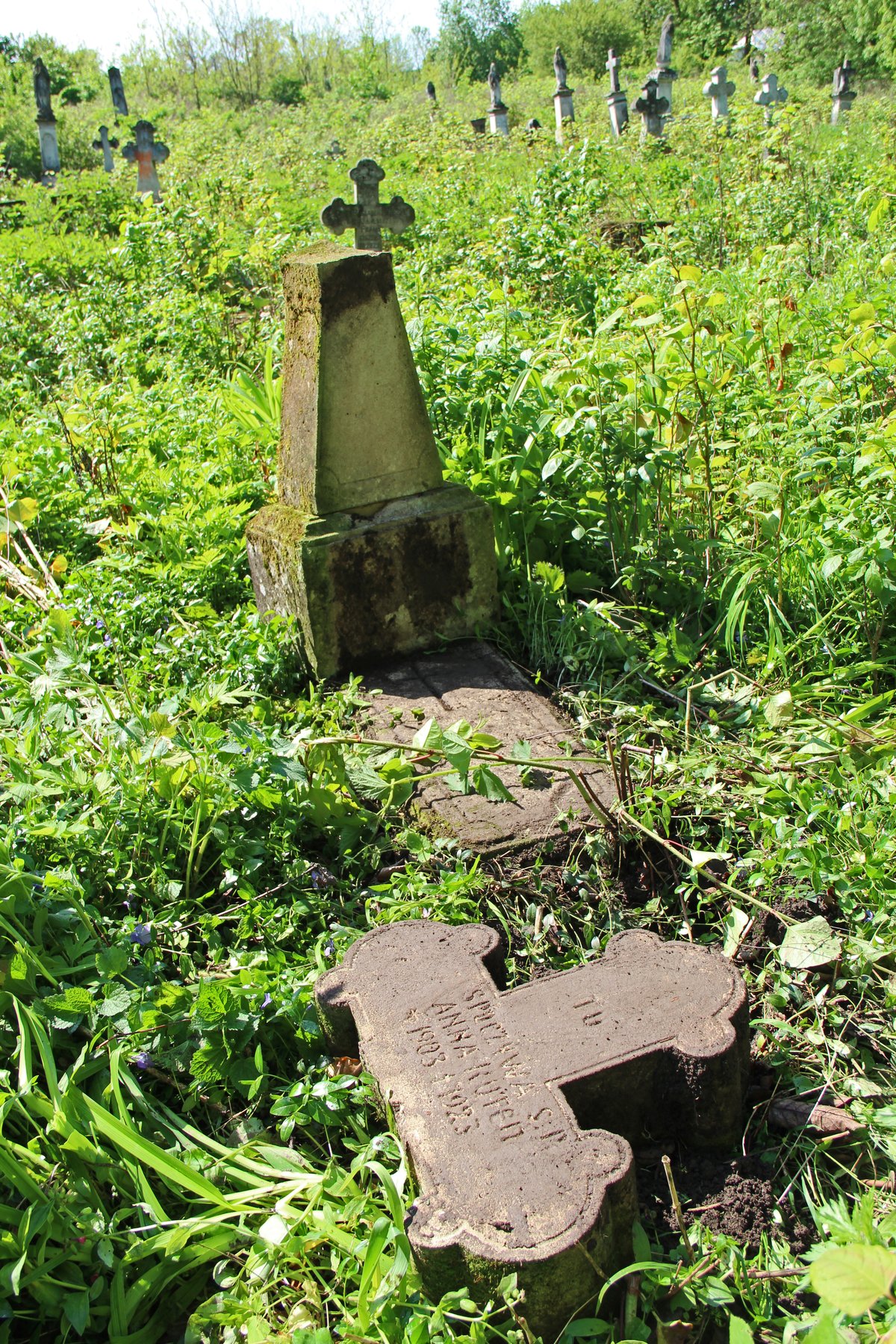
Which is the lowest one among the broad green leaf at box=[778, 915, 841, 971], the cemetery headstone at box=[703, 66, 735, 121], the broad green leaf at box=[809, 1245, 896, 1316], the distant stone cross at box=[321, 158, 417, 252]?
the broad green leaf at box=[778, 915, 841, 971]

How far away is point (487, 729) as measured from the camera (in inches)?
112

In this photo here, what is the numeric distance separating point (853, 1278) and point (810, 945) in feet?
3.14

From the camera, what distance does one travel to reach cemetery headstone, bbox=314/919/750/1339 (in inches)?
56.5

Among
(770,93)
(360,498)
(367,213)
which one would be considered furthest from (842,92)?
(360,498)

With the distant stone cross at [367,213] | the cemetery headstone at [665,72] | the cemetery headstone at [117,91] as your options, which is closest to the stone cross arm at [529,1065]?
the distant stone cross at [367,213]

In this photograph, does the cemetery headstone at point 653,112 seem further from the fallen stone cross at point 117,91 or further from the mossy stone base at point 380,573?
the fallen stone cross at point 117,91

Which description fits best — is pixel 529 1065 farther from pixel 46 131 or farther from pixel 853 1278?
pixel 46 131

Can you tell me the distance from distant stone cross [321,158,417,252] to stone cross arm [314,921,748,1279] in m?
5.75

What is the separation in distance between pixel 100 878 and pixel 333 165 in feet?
44.5

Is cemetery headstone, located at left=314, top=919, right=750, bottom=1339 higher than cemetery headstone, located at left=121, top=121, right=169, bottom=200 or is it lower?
lower

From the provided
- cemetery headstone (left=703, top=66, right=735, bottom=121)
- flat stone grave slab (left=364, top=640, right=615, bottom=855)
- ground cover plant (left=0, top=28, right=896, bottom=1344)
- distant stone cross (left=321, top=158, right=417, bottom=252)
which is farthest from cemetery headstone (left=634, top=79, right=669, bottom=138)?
flat stone grave slab (left=364, top=640, right=615, bottom=855)

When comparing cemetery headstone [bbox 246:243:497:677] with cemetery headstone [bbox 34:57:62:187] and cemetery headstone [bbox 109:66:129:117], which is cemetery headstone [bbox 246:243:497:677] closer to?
cemetery headstone [bbox 34:57:62:187]

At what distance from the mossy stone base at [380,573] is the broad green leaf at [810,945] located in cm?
172

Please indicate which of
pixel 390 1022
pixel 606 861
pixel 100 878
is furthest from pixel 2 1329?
pixel 606 861
